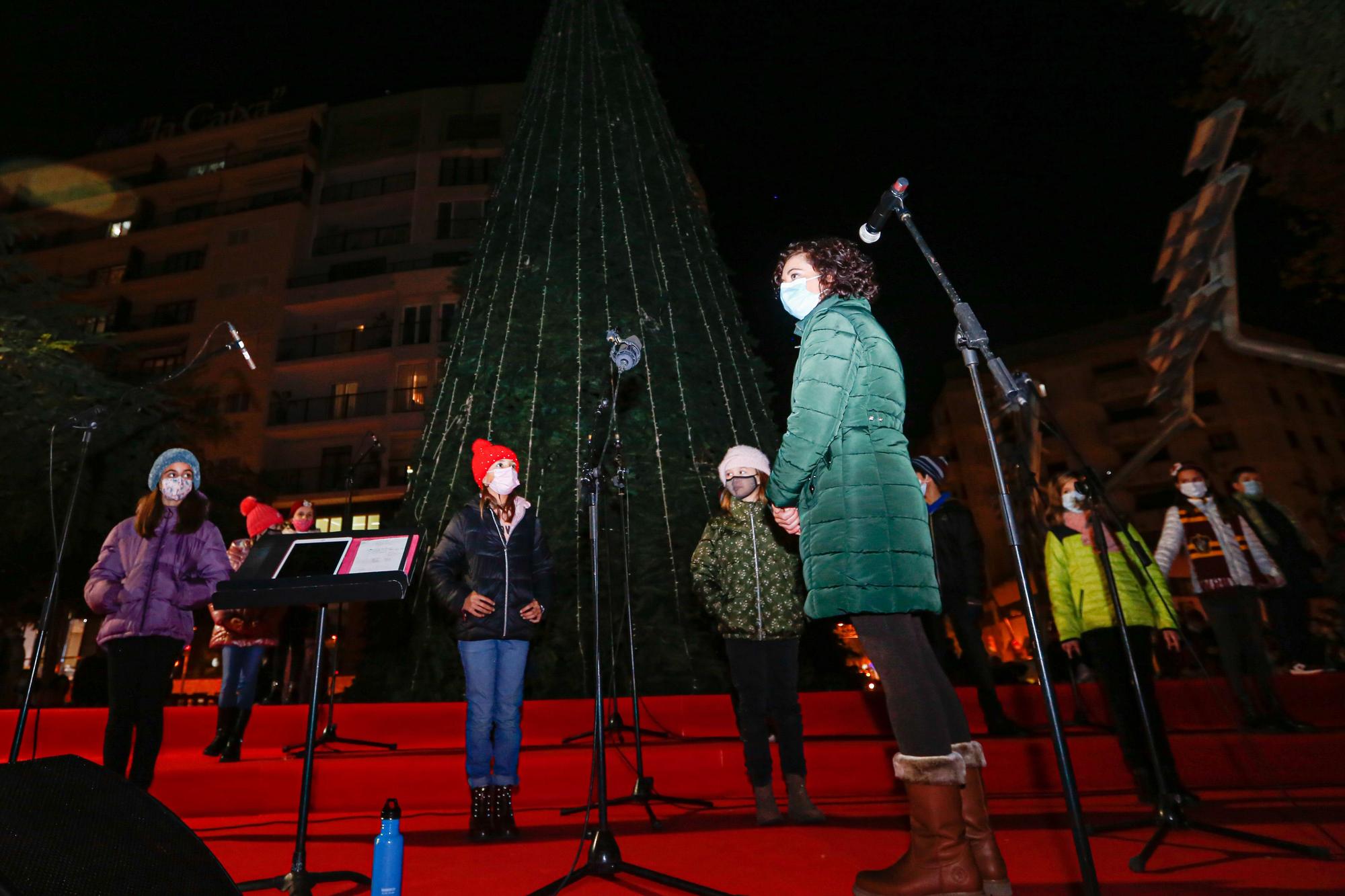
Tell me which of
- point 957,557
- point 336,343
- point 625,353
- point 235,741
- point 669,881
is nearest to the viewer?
point 669,881

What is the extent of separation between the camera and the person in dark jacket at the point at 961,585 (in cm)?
469

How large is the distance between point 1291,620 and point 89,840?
278 inches

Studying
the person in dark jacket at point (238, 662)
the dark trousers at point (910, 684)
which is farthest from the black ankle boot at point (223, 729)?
the dark trousers at point (910, 684)

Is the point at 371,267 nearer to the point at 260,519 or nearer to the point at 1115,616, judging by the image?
the point at 260,519

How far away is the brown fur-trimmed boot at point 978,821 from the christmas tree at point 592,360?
3.48 meters

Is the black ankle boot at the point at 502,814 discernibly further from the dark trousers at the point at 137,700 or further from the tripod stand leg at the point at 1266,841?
the tripod stand leg at the point at 1266,841

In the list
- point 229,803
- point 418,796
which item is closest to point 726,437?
point 418,796

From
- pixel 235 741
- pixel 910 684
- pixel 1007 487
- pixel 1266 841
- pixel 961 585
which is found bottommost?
pixel 1266 841

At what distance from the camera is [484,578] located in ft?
11.9

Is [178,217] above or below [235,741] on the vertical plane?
above

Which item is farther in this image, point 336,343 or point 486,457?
point 336,343

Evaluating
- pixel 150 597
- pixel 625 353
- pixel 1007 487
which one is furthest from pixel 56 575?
pixel 1007 487

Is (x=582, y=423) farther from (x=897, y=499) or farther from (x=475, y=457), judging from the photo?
(x=897, y=499)

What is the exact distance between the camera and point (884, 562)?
2.07 metres
